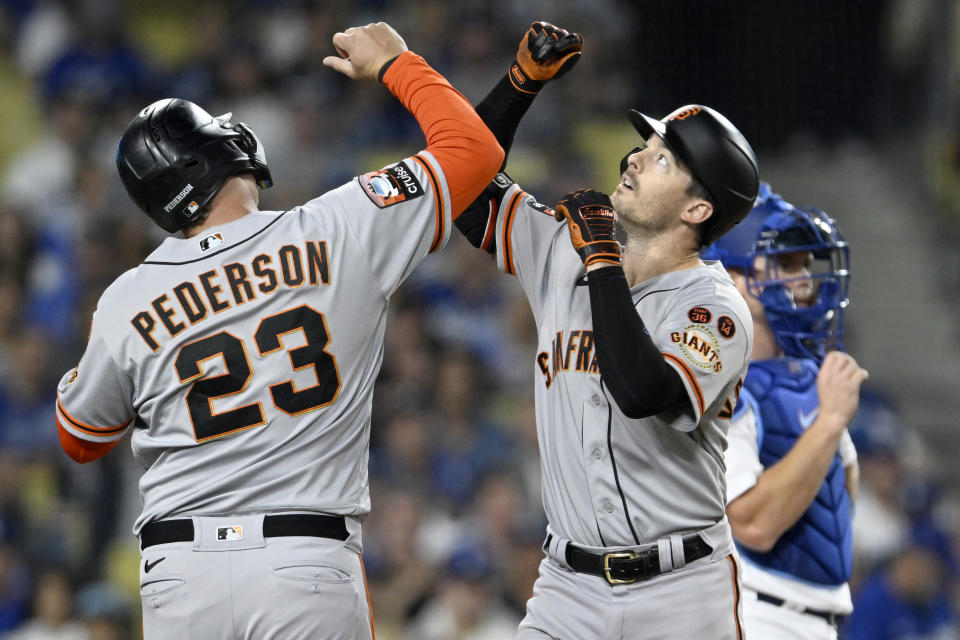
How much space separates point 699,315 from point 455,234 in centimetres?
554

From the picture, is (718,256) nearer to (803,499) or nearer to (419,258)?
(803,499)

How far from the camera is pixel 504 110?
10.4ft

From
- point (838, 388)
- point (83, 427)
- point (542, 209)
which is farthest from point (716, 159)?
point (83, 427)

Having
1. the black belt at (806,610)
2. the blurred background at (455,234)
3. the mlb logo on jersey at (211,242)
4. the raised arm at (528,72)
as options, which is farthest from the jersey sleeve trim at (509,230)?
the blurred background at (455,234)

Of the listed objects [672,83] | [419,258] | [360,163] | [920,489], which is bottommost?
[920,489]

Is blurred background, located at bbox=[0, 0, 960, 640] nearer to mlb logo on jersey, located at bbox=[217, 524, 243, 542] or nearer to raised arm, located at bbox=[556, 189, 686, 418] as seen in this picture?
mlb logo on jersey, located at bbox=[217, 524, 243, 542]

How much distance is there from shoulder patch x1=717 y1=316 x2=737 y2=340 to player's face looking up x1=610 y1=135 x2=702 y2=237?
11.7 inches

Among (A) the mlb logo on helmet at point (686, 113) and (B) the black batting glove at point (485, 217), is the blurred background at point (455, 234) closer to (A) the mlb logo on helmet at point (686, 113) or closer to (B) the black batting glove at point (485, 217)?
(B) the black batting glove at point (485, 217)

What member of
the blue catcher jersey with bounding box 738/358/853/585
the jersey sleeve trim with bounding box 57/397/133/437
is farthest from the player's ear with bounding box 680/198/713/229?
the jersey sleeve trim with bounding box 57/397/133/437

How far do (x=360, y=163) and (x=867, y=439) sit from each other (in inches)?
155

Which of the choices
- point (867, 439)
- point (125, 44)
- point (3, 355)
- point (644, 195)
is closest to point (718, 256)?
point (644, 195)

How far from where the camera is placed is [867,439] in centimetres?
726

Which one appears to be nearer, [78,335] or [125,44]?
[78,335]

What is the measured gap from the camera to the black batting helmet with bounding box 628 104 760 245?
2818 millimetres
